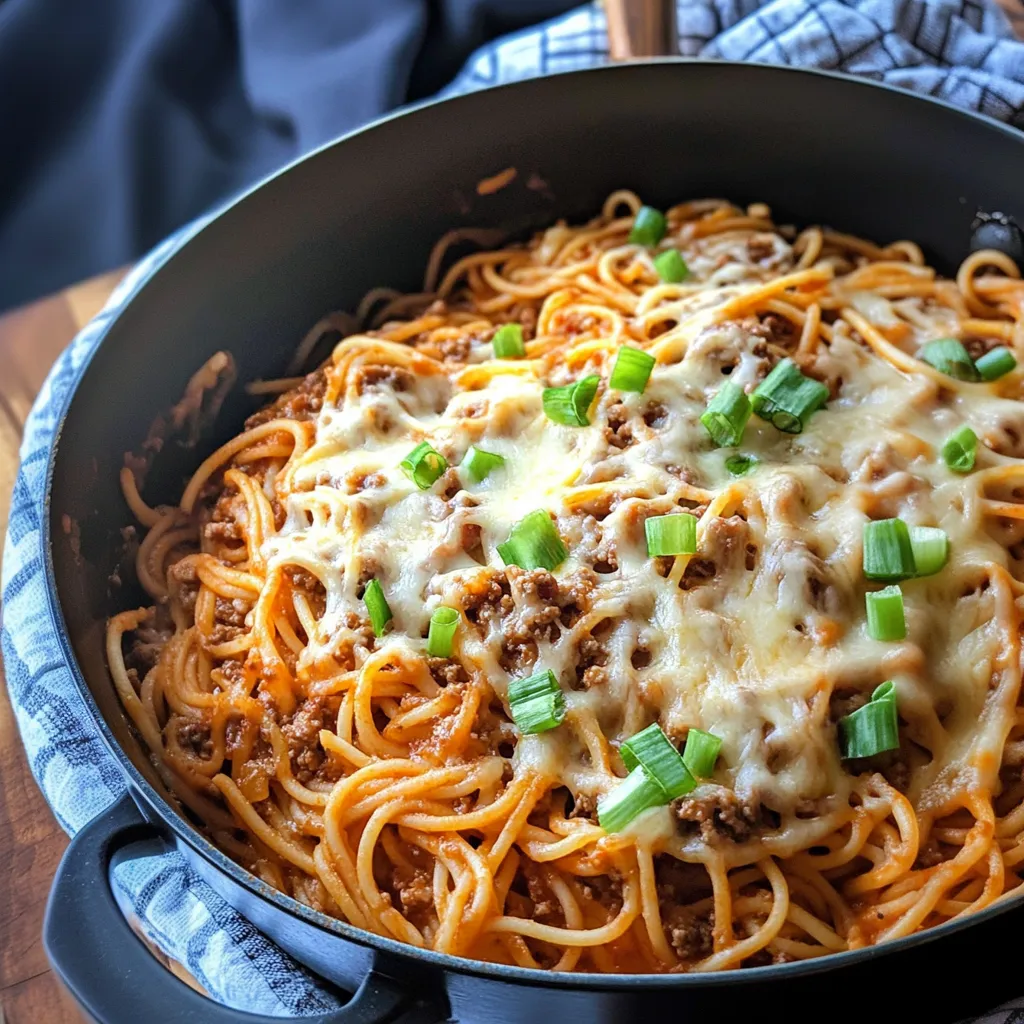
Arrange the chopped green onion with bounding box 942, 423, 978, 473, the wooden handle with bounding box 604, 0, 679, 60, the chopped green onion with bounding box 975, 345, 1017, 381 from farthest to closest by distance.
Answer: the wooden handle with bounding box 604, 0, 679, 60
the chopped green onion with bounding box 975, 345, 1017, 381
the chopped green onion with bounding box 942, 423, 978, 473

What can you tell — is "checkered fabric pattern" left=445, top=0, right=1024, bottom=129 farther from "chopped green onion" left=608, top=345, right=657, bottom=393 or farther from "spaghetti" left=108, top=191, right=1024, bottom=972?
"chopped green onion" left=608, top=345, right=657, bottom=393

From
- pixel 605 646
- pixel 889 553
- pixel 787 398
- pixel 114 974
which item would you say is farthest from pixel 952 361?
pixel 114 974

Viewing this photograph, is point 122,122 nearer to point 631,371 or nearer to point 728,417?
point 631,371

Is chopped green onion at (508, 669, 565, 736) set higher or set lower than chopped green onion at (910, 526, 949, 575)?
higher

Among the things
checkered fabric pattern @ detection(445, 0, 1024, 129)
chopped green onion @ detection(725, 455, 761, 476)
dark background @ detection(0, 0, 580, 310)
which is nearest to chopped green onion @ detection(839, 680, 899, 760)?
chopped green onion @ detection(725, 455, 761, 476)

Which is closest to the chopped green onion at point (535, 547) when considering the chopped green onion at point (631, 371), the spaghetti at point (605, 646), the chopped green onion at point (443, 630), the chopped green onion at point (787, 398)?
the spaghetti at point (605, 646)

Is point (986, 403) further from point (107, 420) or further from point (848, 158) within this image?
point (107, 420)
